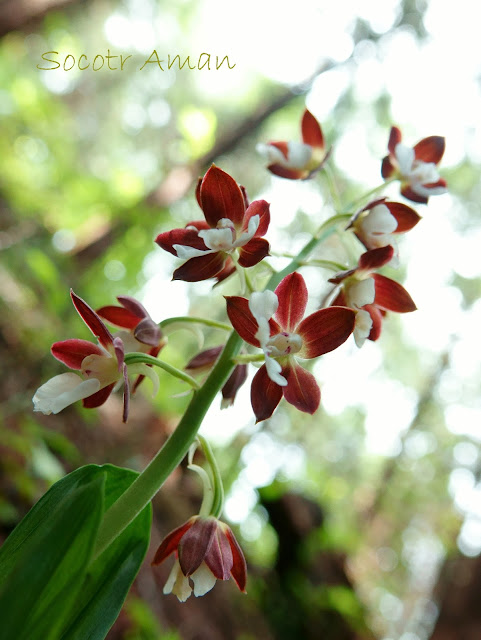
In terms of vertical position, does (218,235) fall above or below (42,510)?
above

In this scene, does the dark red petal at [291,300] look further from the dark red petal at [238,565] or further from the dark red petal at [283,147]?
the dark red petal at [283,147]

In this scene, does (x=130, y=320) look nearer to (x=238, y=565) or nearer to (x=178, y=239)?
(x=178, y=239)

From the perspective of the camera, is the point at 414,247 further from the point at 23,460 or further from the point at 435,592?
the point at 23,460

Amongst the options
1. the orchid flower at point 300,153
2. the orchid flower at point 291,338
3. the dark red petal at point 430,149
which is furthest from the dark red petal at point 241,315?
the dark red petal at point 430,149

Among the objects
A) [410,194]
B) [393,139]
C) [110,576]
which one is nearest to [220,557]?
[110,576]

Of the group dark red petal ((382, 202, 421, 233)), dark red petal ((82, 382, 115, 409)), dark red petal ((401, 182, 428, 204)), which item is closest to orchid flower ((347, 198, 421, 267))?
dark red petal ((382, 202, 421, 233))
